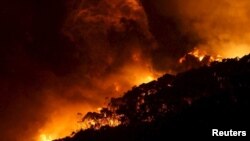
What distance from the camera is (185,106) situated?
2463 inches

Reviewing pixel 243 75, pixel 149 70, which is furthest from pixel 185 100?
pixel 149 70

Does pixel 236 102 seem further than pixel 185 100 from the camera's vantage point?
No

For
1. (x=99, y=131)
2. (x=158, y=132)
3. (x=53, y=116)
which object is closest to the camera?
(x=158, y=132)

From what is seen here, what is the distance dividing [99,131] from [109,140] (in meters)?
6.65

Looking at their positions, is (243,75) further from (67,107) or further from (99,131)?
(67,107)

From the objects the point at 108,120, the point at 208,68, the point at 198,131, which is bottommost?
the point at 198,131

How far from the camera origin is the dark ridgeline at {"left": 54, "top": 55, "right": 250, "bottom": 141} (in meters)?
53.9

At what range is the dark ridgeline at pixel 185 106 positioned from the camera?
5388 cm

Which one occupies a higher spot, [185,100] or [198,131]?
[185,100]

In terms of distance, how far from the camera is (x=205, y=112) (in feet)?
184

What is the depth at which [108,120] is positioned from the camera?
71.9 metres

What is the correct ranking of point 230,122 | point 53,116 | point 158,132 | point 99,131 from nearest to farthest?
1. point 230,122
2. point 158,132
3. point 99,131
4. point 53,116

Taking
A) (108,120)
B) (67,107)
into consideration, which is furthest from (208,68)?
(67,107)

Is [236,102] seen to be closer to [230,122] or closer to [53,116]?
[230,122]
